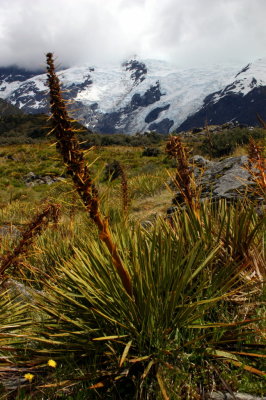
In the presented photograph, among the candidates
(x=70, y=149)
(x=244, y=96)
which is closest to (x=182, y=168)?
(x=70, y=149)

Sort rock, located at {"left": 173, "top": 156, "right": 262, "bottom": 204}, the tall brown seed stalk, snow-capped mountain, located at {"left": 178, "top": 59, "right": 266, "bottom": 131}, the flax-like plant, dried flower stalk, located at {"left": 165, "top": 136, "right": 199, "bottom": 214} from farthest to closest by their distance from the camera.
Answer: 1. snow-capped mountain, located at {"left": 178, "top": 59, "right": 266, "bottom": 131}
2. rock, located at {"left": 173, "top": 156, "right": 262, "bottom": 204}
3. dried flower stalk, located at {"left": 165, "top": 136, "right": 199, "bottom": 214}
4. the flax-like plant
5. the tall brown seed stalk

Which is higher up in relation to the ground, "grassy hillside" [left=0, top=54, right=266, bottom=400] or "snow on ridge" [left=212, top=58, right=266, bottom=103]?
"snow on ridge" [left=212, top=58, right=266, bottom=103]


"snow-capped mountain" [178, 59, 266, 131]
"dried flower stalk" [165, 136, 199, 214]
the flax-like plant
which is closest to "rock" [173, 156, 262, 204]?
"dried flower stalk" [165, 136, 199, 214]

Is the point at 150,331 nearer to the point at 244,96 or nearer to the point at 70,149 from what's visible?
the point at 70,149

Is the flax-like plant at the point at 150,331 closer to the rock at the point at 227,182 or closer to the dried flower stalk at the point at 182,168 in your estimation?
the dried flower stalk at the point at 182,168

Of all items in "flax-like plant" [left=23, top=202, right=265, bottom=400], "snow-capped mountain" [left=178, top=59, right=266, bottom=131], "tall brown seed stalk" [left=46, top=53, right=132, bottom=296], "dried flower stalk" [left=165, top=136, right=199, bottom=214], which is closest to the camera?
"tall brown seed stalk" [left=46, top=53, right=132, bottom=296]

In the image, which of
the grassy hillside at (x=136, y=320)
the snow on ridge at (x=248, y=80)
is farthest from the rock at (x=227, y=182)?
the snow on ridge at (x=248, y=80)

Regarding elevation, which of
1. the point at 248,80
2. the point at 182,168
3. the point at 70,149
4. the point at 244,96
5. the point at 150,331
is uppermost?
the point at 248,80

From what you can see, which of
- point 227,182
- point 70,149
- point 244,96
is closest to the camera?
point 70,149

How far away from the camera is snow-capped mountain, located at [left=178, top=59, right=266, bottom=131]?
165 metres

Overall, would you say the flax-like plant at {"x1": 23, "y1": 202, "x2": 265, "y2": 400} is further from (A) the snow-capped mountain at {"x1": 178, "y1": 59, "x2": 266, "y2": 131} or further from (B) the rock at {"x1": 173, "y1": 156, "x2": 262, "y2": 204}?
(A) the snow-capped mountain at {"x1": 178, "y1": 59, "x2": 266, "y2": 131}

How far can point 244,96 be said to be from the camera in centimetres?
17438

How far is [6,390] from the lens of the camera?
1830 mm

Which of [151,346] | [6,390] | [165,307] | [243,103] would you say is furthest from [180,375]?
[243,103]
